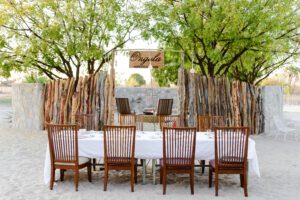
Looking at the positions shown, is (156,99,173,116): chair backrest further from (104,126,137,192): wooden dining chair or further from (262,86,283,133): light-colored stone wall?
A: (104,126,137,192): wooden dining chair

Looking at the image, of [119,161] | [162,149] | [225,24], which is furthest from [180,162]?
[225,24]

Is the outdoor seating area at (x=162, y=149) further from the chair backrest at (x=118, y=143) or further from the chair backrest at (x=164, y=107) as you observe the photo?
the chair backrest at (x=164, y=107)

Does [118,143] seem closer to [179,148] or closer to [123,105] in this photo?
[179,148]

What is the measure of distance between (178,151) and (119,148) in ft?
2.43

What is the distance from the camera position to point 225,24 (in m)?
10.6

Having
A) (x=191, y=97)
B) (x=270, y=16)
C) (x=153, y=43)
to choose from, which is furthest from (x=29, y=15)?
(x=270, y=16)

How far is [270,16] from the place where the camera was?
10.3m

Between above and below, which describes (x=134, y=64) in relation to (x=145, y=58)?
below

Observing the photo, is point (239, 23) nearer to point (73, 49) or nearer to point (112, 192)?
point (73, 49)

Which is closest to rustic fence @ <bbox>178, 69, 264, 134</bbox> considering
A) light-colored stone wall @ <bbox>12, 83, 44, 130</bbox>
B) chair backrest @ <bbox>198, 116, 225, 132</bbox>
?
chair backrest @ <bbox>198, 116, 225, 132</bbox>

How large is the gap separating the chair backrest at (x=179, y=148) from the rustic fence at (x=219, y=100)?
15.6 feet

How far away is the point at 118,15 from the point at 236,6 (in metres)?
3.50

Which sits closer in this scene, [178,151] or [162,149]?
[178,151]

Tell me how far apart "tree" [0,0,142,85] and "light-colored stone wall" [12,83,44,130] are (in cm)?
77
